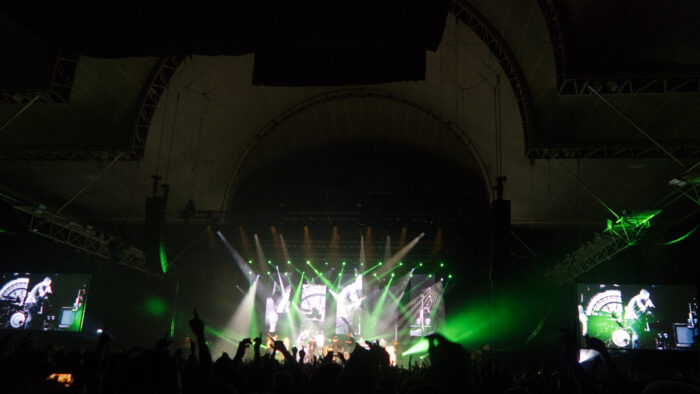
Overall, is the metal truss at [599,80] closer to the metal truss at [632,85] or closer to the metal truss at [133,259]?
the metal truss at [632,85]

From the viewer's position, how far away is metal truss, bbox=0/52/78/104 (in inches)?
284

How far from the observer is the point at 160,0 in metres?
2.68

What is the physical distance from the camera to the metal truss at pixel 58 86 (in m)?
7.21

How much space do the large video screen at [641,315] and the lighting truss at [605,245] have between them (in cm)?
97

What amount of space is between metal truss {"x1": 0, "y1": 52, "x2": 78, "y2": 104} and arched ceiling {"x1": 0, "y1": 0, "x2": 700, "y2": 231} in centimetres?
131

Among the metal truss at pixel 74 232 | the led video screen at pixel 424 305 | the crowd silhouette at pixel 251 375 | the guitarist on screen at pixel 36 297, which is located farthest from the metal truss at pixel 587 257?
the guitarist on screen at pixel 36 297

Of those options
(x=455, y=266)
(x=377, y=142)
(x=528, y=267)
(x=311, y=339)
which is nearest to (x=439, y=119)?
(x=377, y=142)

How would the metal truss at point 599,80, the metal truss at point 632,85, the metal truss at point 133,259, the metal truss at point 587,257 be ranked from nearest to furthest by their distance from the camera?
the metal truss at point 599,80, the metal truss at point 632,85, the metal truss at point 587,257, the metal truss at point 133,259

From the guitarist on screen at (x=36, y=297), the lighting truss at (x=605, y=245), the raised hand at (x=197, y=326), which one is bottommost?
the raised hand at (x=197, y=326)

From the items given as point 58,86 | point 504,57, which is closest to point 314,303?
point 504,57

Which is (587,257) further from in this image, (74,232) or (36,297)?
(36,297)

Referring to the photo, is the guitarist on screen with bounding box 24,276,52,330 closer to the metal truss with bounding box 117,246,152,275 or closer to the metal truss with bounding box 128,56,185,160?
the metal truss with bounding box 117,246,152,275

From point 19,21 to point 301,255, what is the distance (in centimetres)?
1440

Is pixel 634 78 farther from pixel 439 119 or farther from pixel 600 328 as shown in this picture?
pixel 600 328
